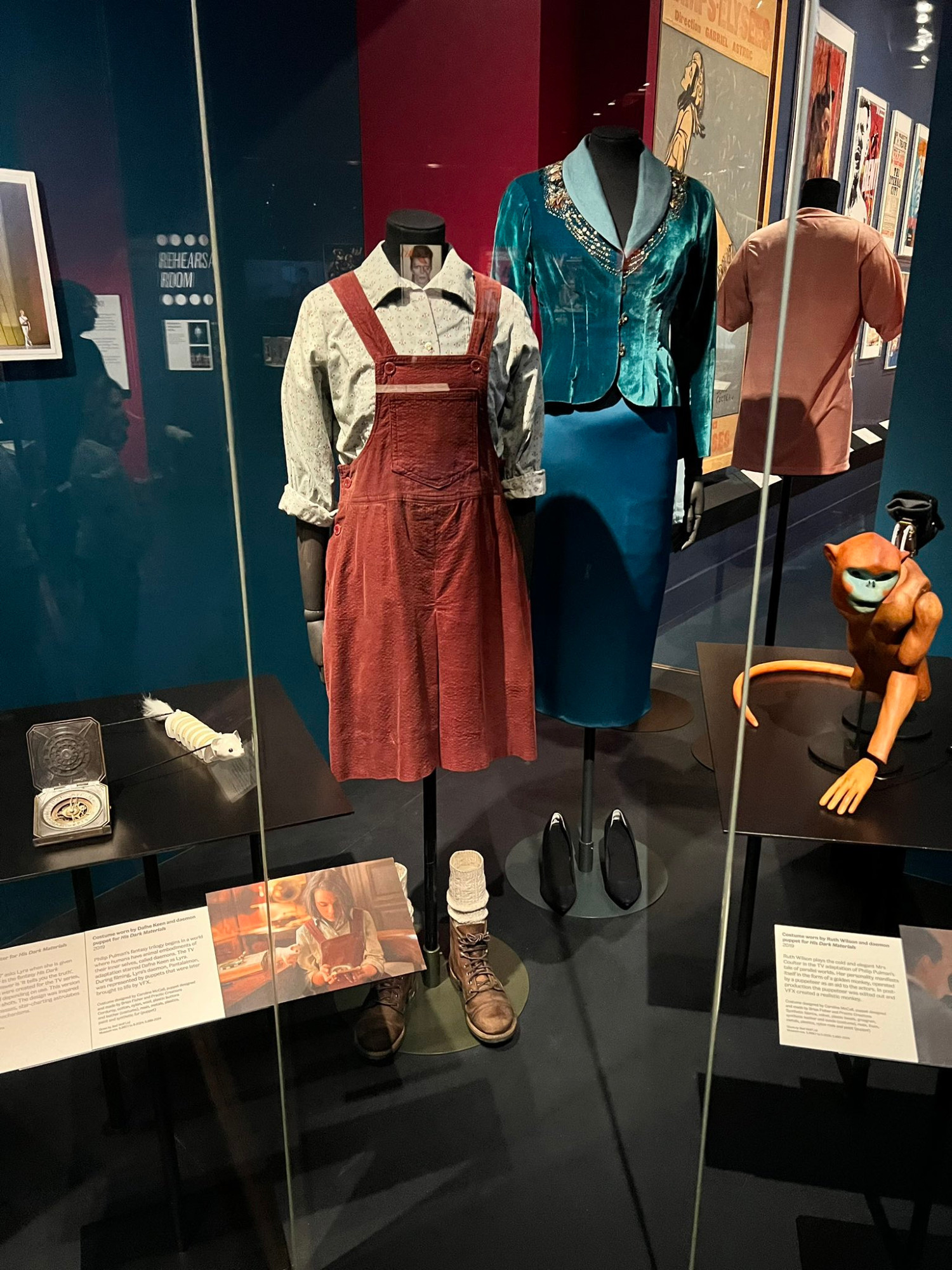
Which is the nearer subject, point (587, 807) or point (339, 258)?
point (339, 258)

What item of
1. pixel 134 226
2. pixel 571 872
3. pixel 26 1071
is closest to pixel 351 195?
pixel 134 226

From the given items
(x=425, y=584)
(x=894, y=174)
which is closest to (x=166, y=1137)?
(x=425, y=584)

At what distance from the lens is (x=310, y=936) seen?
155 centimetres

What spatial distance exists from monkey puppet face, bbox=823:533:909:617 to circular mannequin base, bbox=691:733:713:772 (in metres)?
0.59

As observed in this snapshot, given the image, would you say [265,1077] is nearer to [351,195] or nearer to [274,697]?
[274,697]

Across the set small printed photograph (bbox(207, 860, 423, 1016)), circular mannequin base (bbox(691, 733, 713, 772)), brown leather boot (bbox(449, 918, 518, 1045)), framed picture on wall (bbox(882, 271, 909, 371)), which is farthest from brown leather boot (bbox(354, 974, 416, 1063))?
framed picture on wall (bbox(882, 271, 909, 371))

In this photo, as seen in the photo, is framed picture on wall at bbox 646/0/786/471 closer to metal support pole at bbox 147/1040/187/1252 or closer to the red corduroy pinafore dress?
the red corduroy pinafore dress

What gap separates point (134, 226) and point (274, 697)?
85 centimetres

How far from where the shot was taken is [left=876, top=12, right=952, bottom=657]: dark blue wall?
5.73 ft

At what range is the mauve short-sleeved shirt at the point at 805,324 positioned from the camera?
1.53 meters

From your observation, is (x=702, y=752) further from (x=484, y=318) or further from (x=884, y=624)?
(x=484, y=318)

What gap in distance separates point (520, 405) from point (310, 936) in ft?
3.06

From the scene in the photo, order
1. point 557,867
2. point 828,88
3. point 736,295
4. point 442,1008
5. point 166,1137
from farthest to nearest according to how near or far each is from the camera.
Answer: point 557,867 < point 442,1008 < point 166,1137 < point 736,295 < point 828,88

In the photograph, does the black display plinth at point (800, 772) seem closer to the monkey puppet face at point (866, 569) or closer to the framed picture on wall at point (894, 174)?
the monkey puppet face at point (866, 569)
